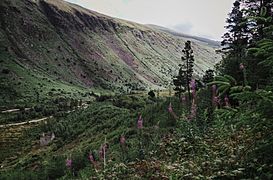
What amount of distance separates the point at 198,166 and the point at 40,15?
613 ft

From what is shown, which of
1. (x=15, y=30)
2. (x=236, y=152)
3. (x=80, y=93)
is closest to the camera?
(x=236, y=152)

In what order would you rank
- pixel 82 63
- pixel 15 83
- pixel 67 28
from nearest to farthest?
1. pixel 15 83
2. pixel 82 63
3. pixel 67 28

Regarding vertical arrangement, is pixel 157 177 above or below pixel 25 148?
above

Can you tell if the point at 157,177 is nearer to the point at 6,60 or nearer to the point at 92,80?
the point at 6,60

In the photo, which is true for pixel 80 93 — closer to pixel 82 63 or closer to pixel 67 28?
pixel 82 63

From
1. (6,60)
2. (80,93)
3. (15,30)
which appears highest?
(15,30)

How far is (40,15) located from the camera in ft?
601

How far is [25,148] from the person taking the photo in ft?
203

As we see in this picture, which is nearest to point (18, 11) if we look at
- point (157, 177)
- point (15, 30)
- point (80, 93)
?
point (15, 30)

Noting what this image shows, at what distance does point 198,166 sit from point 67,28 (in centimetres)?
19082

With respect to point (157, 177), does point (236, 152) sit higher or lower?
higher

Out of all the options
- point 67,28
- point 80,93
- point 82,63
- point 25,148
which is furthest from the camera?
point 67,28

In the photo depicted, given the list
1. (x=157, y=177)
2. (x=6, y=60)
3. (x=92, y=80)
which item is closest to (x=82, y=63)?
(x=92, y=80)

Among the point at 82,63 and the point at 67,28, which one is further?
the point at 67,28
